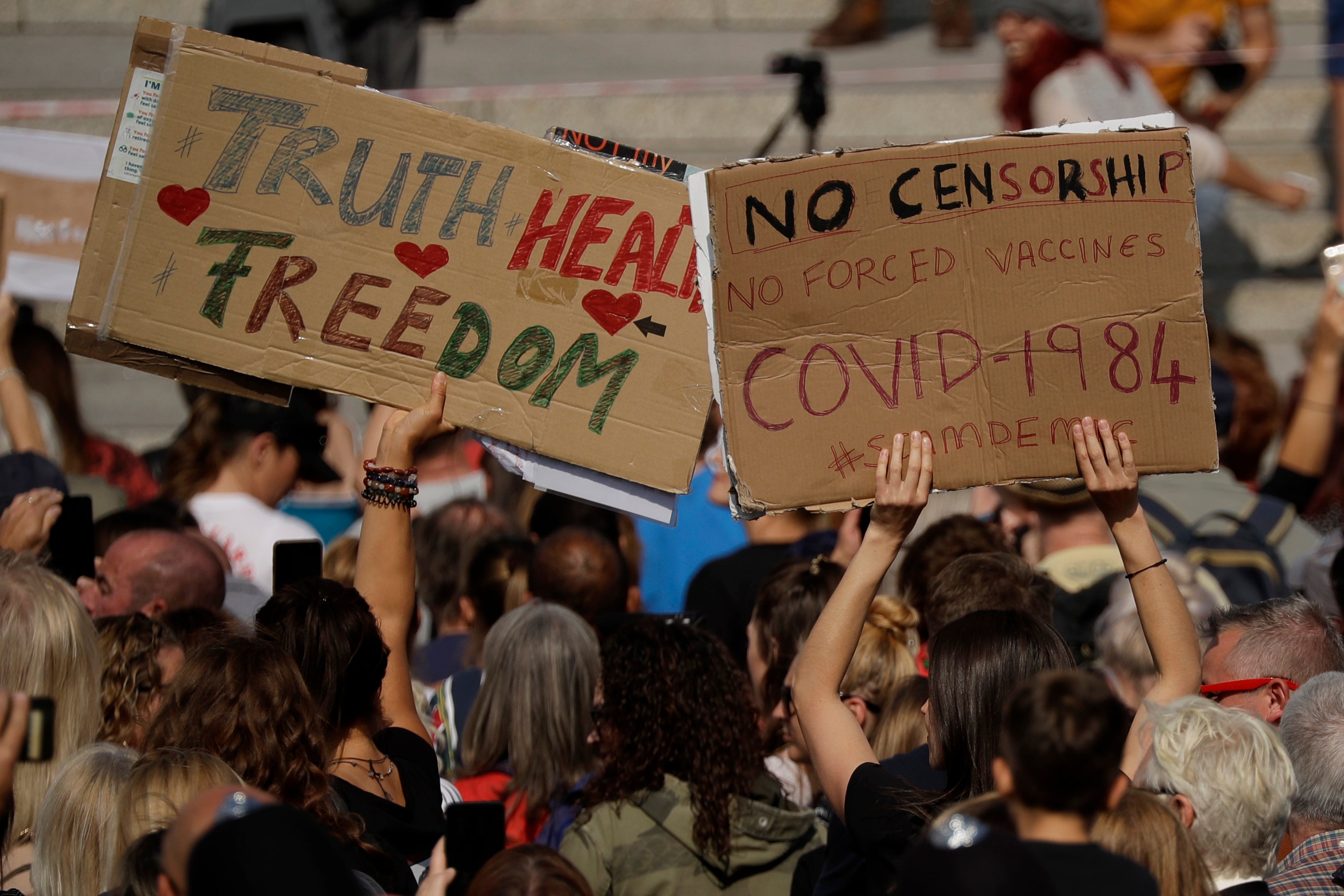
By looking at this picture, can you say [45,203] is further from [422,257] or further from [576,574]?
[422,257]

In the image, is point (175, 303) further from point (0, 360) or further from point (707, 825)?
point (0, 360)

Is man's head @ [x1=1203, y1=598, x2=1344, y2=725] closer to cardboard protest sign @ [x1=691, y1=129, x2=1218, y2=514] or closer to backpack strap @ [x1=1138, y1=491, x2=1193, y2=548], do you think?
cardboard protest sign @ [x1=691, y1=129, x2=1218, y2=514]

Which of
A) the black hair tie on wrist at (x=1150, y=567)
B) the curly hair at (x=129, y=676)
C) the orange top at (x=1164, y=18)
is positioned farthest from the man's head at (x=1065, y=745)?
the orange top at (x=1164, y=18)

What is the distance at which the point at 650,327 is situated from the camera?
Answer: 10.7 feet

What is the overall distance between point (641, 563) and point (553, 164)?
2.63 metres

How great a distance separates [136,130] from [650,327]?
3.82 feet

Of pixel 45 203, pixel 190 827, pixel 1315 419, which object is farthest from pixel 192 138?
pixel 1315 419

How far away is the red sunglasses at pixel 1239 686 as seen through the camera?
3176 millimetres

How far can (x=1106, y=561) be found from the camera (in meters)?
4.66

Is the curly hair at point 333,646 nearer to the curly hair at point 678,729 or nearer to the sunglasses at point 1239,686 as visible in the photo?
the curly hair at point 678,729

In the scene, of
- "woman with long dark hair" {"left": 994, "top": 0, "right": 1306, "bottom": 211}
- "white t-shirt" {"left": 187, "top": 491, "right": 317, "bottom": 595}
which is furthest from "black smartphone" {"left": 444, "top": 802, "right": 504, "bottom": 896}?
"woman with long dark hair" {"left": 994, "top": 0, "right": 1306, "bottom": 211}

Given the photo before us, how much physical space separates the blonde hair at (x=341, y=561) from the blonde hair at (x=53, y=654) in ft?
4.46

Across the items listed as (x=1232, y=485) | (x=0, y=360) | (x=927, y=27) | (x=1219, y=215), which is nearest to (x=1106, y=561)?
(x=1232, y=485)

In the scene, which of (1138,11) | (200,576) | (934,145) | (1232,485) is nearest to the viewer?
(934,145)
